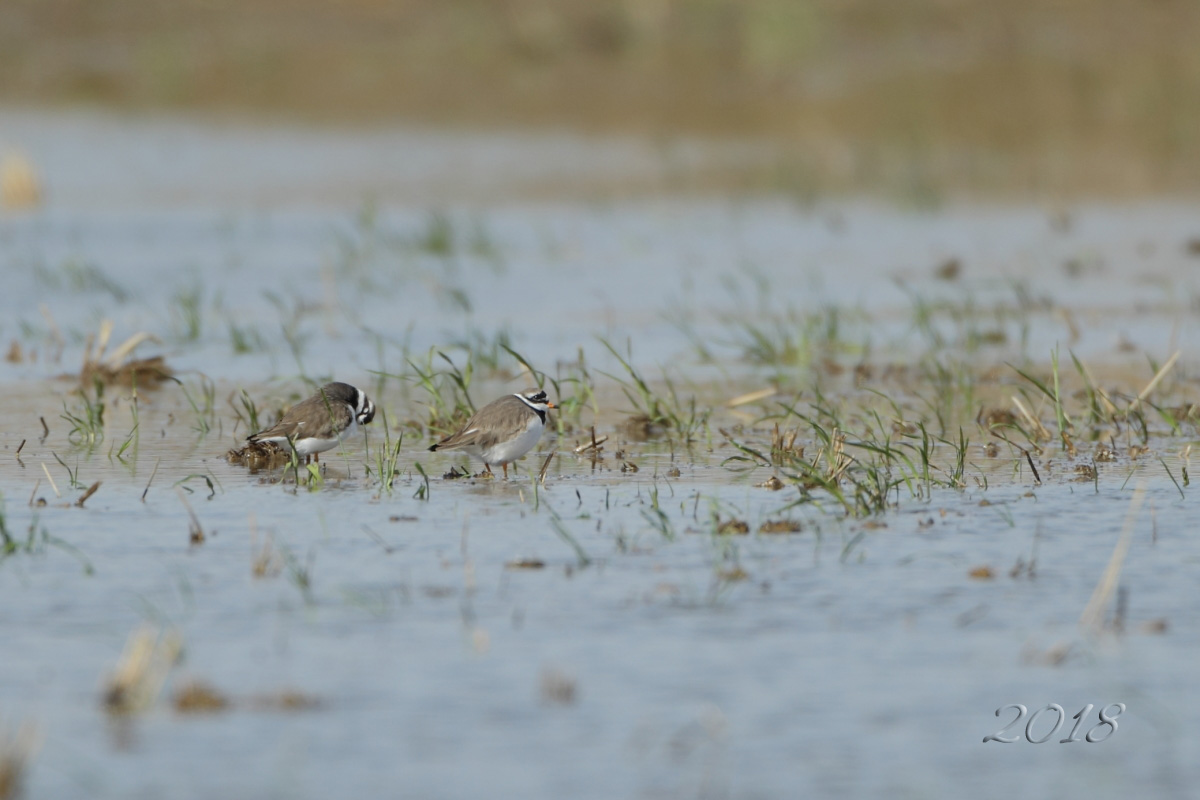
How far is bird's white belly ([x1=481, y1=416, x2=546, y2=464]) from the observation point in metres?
9.95

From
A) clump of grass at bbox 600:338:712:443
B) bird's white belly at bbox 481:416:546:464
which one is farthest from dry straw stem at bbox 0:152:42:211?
bird's white belly at bbox 481:416:546:464

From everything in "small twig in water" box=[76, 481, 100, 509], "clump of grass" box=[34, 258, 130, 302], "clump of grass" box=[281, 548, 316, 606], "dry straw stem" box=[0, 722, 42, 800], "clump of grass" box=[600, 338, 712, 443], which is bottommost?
"dry straw stem" box=[0, 722, 42, 800]

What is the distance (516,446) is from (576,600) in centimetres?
255

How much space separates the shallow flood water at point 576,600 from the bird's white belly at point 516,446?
168mm

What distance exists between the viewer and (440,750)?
5852 millimetres

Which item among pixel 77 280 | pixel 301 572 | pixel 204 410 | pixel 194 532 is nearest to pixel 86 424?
pixel 204 410

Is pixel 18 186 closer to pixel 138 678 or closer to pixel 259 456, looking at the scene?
pixel 259 456

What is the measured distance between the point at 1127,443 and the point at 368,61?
3545 centimetres

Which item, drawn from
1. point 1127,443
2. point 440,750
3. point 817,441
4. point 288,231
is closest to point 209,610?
point 440,750

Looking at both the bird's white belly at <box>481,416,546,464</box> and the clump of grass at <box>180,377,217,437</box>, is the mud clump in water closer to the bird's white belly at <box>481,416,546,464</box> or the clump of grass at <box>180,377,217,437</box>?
the clump of grass at <box>180,377,217,437</box>

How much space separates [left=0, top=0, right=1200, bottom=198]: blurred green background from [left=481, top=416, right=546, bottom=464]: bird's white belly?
2067cm

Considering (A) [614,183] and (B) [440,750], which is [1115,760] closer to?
(B) [440,750]

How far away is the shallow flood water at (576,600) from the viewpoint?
5801 millimetres

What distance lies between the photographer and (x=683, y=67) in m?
41.8
